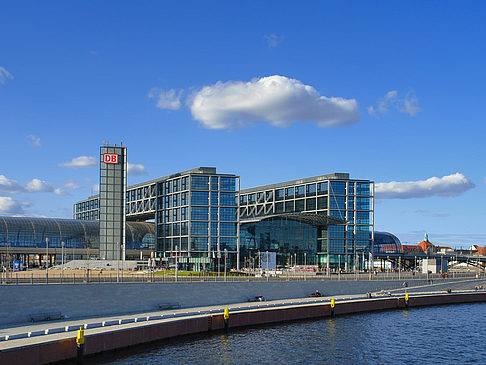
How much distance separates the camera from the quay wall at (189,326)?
49156 millimetres

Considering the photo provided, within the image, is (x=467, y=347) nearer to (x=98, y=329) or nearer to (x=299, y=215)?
(x=98, y=329)

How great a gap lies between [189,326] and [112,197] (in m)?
110

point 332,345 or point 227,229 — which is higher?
point 227,229

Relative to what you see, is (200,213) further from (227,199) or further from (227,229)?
(227,229)

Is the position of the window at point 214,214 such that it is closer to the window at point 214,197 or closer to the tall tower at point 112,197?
the window at point 214,197

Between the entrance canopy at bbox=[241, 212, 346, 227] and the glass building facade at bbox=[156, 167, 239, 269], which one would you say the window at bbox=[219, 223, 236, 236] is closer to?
the glass building facade at bbox=[156, 167, 239, 269]

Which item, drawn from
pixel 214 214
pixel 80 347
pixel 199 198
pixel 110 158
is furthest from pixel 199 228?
pixel 80 347

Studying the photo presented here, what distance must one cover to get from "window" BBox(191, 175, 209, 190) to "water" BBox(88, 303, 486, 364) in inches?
4105

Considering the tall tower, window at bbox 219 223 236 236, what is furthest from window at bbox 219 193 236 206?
the tall tower

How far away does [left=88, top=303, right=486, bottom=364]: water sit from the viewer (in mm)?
56469

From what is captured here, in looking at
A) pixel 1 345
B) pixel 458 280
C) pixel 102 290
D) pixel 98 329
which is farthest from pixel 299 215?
pixel 1 345

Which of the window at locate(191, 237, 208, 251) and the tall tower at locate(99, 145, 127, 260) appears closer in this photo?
the tall tower at locate(99, 145, 127, 260)

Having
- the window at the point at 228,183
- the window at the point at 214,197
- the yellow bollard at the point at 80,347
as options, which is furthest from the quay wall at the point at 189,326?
the window at the point at 228,183

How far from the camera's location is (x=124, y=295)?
77.9 metres
